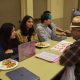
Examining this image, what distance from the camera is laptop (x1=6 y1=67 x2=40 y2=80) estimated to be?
53.8 inches

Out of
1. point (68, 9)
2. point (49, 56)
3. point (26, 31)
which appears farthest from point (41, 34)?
point (68, 9)

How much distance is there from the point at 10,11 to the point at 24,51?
76.2 inches

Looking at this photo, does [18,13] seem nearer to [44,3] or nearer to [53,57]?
[44,3]

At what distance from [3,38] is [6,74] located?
790 mm

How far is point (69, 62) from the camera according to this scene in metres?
1.44

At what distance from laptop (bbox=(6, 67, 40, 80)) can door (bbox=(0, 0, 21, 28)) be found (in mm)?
1986

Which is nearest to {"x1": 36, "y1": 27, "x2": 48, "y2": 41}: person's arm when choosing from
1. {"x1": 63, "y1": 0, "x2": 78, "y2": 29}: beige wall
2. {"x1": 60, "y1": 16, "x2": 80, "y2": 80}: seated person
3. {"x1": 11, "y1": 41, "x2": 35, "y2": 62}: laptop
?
{"x1": 11, "y1": 41, "x2": 35, "y2": 62}: laptop

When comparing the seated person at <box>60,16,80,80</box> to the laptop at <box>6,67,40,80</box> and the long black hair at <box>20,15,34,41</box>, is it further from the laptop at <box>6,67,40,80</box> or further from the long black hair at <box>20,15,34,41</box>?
the long black hair at <box>20,15,34,41</box>

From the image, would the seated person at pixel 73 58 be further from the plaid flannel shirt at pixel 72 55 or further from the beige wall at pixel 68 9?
the beige wall at pixel 68 9

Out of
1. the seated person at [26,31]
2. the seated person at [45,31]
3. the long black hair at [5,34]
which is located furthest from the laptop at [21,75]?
the seated person at [45,31]

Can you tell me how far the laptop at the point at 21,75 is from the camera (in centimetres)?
137

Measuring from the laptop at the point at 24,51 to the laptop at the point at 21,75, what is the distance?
0.25 m

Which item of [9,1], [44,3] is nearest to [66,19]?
[44,3]

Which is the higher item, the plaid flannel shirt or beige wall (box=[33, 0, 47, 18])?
beige wall (box=[33, 0, 47, 18])
